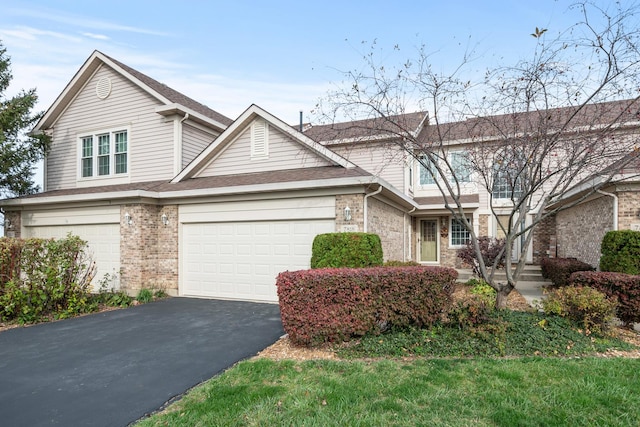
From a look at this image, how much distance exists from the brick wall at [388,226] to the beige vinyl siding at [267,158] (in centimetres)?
195

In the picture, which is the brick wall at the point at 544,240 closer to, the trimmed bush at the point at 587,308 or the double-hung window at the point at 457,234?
the double-hung window at the point at 457,234

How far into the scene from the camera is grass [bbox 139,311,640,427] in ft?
10.9

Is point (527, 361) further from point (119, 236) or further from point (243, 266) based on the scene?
point (119, 236)

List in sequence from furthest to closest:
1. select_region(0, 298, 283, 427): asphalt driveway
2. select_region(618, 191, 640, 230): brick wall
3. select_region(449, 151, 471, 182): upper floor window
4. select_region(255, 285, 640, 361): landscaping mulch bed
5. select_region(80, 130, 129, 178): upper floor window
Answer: select_region(80, 130, 129, 178): upper floor window < select_region(618, 191, 640, 230): brick wall < select_region(449, 151, 471, 182): upper floor window < select_region(255, 285, 640, 361): landscaping mulch bed < select_region(0, 298, 283, 427): asphalt driveway

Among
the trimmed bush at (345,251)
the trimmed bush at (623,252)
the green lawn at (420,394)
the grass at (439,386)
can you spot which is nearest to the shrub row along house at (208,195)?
the trimmed bush at (345,251)

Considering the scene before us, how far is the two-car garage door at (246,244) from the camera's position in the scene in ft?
30.0

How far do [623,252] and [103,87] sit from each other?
17.1 meters

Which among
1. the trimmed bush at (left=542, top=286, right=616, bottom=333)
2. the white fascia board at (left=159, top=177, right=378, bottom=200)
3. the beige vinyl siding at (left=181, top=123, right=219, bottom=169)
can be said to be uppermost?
the beige vinyl siding at (left=181, top=123, right=219, bottom=169)

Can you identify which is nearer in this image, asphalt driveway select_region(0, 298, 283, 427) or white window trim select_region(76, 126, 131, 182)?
asphalt driveway select_region(0, 298, 283, 427)

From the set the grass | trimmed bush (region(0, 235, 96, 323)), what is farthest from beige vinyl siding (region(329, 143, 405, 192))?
trimmed bush (region(0, 235, 96, 323))

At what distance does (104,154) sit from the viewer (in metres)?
13.3

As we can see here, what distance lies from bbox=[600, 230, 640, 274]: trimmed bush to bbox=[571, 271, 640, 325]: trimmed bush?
3009 millimetres

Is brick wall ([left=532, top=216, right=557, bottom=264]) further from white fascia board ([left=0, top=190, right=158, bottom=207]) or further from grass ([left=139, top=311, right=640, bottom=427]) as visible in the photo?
white fascia board ([left=0, top=190, right=158, bottom=207])

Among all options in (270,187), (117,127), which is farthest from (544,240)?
(117,127)
